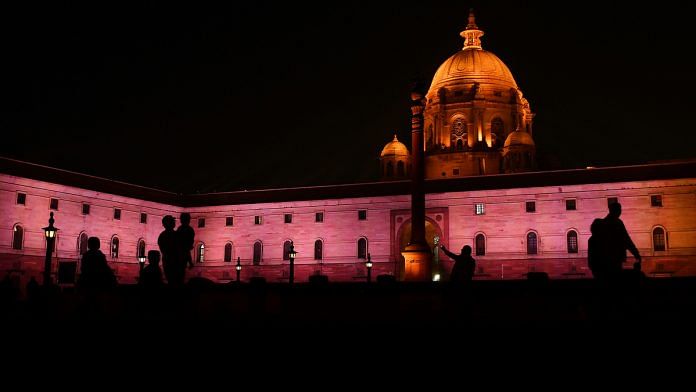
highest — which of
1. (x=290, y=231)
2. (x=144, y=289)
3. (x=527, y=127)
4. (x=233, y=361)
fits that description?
(x=527, y=127)

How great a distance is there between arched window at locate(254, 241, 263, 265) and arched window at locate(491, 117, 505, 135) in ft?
66.3

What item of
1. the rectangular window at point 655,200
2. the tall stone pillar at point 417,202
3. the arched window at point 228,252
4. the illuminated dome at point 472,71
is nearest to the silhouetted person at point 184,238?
the tall stone pillar at point 417,202

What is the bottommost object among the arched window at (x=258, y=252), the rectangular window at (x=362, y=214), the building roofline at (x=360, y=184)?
the arched window at (x=258, y=252)

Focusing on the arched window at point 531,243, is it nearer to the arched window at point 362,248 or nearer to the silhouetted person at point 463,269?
the arched window at point 362,248

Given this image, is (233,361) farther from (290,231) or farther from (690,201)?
(290,231)

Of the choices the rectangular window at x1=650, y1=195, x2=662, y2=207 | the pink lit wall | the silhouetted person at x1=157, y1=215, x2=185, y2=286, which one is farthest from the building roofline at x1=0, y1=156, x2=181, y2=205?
the silhouetted person at x1=157, y1=215, x2=185, y2=286

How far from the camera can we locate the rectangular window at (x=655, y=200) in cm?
4519

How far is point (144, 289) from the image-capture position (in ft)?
48.8

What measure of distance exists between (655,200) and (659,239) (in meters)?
2.25

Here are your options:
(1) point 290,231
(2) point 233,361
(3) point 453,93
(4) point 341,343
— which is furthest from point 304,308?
(3) point 453,93

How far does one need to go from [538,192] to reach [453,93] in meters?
15.7

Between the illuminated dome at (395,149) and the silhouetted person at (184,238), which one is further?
the illuminated dome at (395,149)

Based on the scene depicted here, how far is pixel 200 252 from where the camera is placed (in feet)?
189

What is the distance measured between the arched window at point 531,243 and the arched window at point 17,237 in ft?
97.8
